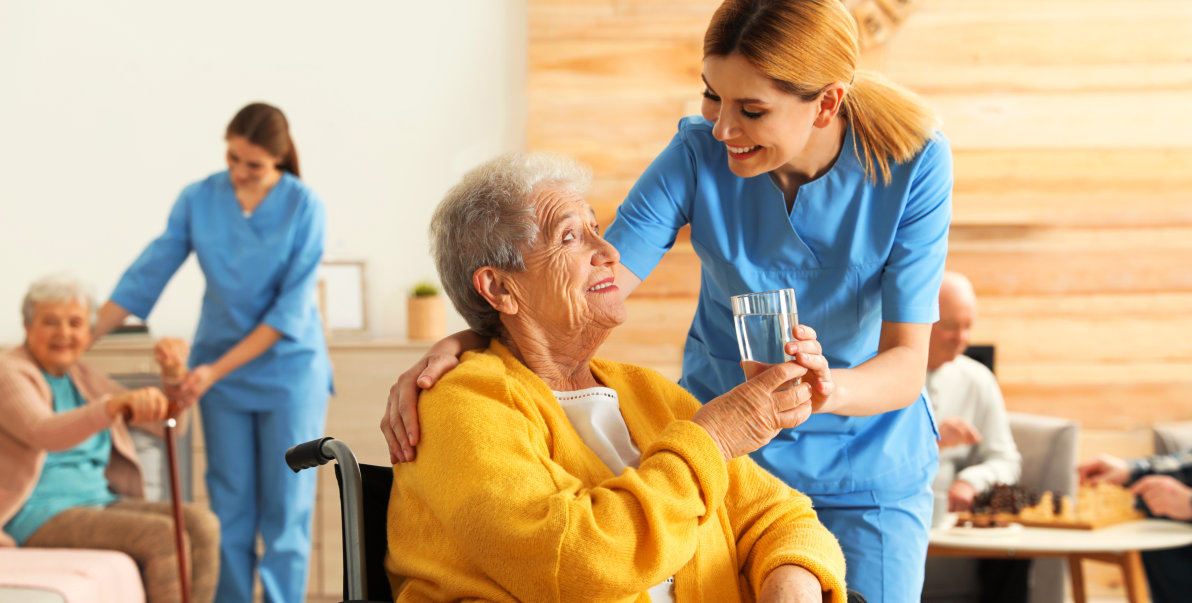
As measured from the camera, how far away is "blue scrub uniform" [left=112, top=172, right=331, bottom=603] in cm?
305

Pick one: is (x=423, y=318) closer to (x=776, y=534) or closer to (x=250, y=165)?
(x=250, y=165)

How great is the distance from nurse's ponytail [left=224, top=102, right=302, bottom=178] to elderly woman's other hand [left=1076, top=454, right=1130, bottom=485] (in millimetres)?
2632

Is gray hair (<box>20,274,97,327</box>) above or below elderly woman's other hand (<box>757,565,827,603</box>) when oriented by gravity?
below

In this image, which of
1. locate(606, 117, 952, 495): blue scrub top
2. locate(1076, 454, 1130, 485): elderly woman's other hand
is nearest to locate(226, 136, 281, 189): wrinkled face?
locate(606, 117, 952, 495): blue scrub top

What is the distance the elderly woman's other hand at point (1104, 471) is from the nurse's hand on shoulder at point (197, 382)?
262cm

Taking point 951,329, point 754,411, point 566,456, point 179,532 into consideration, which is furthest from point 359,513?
point 951,329

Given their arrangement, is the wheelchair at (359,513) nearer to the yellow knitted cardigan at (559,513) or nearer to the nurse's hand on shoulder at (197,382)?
the yellow knitted cardigan at (559,513)

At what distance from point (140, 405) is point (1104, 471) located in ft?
9.21

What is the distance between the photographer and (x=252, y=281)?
305 centimetres

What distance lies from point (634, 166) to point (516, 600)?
269 cm

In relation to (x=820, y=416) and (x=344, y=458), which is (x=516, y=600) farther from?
(x=820, y=416)

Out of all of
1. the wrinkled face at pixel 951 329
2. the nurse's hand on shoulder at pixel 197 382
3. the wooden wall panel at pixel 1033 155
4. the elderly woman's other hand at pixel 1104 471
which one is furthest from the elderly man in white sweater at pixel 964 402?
the nurse's hand on shoulder at pixel 197 382

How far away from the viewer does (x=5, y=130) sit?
402cm

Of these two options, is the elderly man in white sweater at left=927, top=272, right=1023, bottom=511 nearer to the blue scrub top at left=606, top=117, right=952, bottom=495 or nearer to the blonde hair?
the blue scrub top at left=606, top=117, right=952, bottom=495
